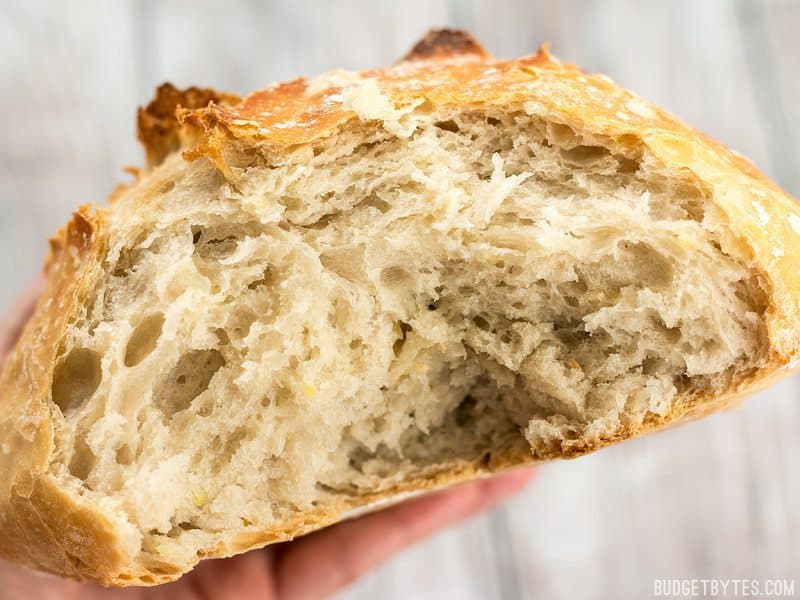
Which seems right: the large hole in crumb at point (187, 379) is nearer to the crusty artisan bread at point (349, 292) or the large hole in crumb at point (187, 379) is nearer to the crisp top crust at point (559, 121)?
the crusty artisan bread at point (349, 292)

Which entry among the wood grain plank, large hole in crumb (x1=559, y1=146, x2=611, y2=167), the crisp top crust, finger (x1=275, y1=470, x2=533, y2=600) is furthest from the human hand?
large hole in crumb (x1=559, y1=146, x2=611, y2=167)

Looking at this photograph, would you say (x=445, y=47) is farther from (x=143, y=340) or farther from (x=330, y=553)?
(x=330, y=553)

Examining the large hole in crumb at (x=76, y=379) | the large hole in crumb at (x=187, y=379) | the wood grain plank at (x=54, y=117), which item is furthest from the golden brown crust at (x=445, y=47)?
the wood grain plank at (x=54, y=117)

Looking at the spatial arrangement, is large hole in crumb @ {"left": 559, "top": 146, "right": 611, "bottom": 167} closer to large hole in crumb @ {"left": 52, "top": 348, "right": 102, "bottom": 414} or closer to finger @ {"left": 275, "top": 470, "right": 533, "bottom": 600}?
large hole in crumb @ {"left": 52, "top": 348, "right": 102, "bottom": 414}

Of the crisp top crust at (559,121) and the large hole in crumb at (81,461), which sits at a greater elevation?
the crisp top crust at (559,121)

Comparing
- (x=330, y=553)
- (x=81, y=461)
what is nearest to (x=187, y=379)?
(x=81, y=461)

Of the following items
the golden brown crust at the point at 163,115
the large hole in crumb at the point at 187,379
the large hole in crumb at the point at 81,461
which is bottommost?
the large hole in crumb at the point at 81,461
